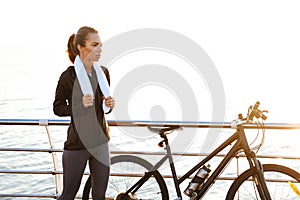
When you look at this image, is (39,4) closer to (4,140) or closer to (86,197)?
(4,140)

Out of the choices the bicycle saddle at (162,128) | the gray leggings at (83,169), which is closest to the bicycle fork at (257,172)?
the bicycle saddle at (162,128)

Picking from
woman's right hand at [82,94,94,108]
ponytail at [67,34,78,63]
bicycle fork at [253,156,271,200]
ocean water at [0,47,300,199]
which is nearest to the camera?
woman's right hand at [82,94,94,108]

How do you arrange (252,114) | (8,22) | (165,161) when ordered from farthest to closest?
(8,22), (165,161), (252,114)

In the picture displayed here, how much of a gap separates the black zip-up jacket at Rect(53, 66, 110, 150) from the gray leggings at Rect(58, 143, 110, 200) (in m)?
0.05

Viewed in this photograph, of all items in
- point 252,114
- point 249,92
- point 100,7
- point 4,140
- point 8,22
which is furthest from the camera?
point 8,22

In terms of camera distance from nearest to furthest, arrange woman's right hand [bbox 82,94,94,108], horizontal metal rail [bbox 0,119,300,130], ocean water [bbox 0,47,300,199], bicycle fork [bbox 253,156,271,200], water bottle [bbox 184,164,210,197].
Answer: woman's right hand [bbox 82,94,94,108]
bicycle fork [bbox 253,156,271,200]
water bottle [bbox 184,164,210,197]
horizontal metal rail [bbox 0,119,300,130]
ocean water [bbox 0,47,300,199]

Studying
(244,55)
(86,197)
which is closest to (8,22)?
(244,55)

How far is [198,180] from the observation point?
10.00 ft

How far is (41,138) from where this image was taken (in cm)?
2145

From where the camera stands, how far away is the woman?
2.66 metres

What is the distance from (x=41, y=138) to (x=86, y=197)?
1890 cm

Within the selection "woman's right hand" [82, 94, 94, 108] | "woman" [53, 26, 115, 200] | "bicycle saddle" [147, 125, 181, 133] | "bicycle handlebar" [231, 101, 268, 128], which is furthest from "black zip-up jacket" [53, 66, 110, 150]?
"bicycle handlebar" [231, 101, 268, 128]

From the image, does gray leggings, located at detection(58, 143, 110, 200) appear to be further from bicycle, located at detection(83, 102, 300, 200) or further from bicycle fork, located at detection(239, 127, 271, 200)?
bicycle fork, located at detection(239, 127, 271, 200)

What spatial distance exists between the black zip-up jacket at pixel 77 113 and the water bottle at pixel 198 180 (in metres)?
0.72
